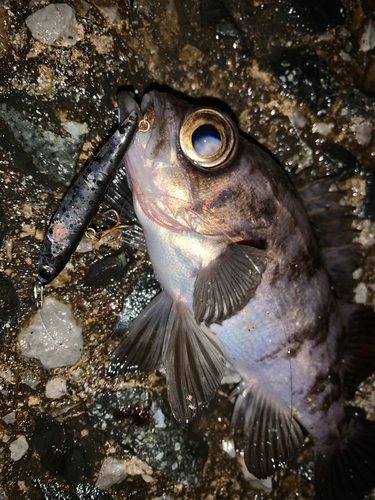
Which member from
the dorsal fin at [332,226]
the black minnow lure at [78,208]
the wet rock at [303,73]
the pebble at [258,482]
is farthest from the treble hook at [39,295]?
the wet rock at [303,73]

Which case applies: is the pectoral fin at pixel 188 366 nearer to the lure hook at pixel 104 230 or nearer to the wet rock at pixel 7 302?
the lure hook at pixel 104 230

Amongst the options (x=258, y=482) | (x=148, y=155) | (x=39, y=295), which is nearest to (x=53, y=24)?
(x=148, y=155)

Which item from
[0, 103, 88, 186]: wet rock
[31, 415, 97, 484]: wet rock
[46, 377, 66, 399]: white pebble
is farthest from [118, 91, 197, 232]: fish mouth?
[31, 415, 97, 484]: wet rock

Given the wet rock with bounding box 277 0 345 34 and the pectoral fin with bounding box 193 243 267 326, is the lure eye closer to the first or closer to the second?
the pectoral fin with bounding box 193 243 267 326

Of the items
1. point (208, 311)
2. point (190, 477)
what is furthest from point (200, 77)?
point (190, 477)

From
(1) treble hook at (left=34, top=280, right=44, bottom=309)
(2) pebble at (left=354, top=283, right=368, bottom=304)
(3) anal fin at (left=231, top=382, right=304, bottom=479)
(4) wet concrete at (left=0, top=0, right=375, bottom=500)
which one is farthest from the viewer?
(2) pebble at (left=354, top=283, right=368, bottom=304)

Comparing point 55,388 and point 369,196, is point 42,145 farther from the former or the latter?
point 369,196

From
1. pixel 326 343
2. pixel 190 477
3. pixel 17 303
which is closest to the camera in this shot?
pixel 17 303

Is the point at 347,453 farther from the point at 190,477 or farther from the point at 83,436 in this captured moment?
the point at 83,436
